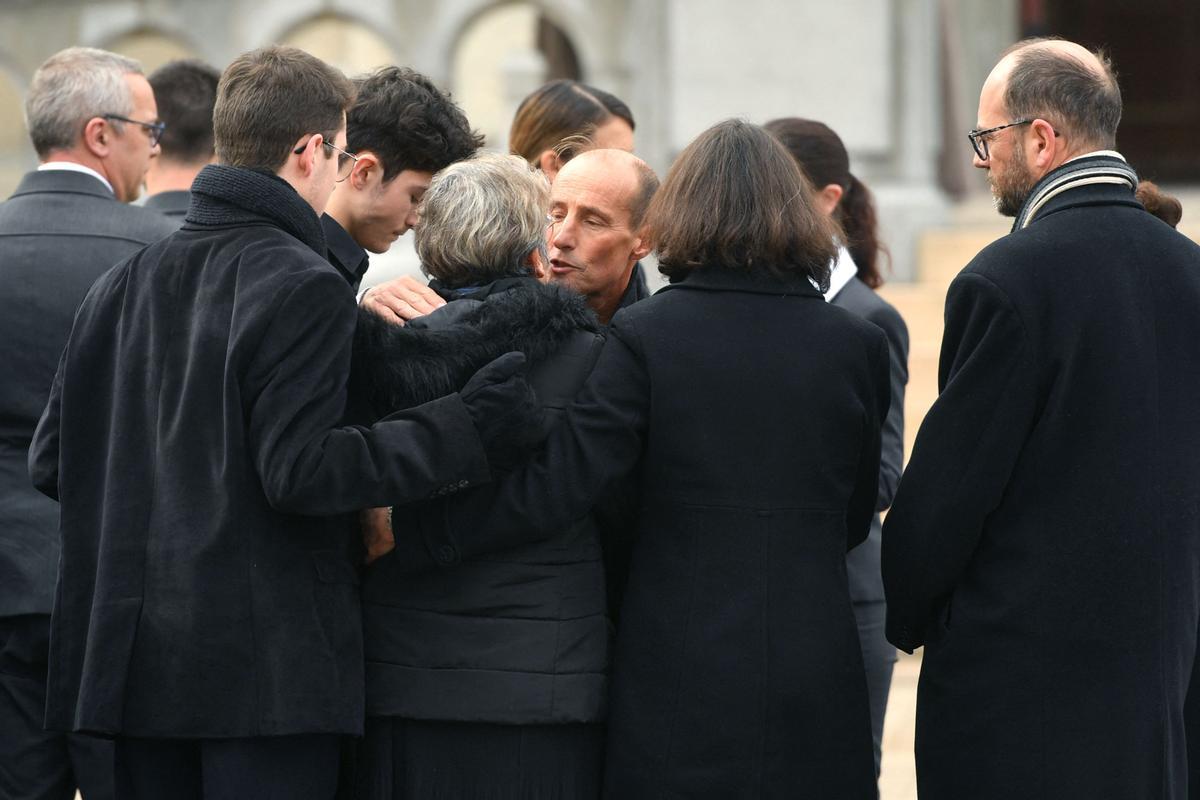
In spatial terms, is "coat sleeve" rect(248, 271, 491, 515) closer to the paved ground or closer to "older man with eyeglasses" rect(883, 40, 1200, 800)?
"older man with eyeglasses" rect(883, 40, 1200, 800)

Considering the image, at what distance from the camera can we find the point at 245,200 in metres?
2.87

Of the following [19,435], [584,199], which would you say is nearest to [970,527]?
[584,199]

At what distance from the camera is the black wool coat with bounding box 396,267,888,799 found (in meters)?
2.94

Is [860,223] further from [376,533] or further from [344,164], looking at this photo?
[376,533]

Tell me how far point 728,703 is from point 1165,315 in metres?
1.08

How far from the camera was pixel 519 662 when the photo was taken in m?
2.88

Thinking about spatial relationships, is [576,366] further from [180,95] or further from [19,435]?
[180,95]

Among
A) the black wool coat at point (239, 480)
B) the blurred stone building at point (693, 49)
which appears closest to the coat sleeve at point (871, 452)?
the black wool coat at point (239, 480)

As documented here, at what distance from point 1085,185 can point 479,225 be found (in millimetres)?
1143

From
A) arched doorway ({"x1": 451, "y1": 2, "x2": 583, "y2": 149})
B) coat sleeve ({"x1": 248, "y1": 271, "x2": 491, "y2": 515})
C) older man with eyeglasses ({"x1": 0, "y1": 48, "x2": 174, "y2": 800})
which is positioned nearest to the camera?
coat sleeve ({"x1": 248, "y1": 271, "x2": 491, "y2": 515})

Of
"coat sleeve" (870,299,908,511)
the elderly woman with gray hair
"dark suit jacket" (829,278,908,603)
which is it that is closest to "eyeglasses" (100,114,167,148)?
the elderly woman with gray hair

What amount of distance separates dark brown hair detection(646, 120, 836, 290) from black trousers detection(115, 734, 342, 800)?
1.10 meters

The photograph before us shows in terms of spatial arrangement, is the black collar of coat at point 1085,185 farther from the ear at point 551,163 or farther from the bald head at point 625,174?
the ear at point 551,163

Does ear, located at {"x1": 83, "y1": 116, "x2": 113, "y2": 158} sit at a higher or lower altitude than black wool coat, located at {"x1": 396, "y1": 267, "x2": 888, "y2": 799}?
higher
